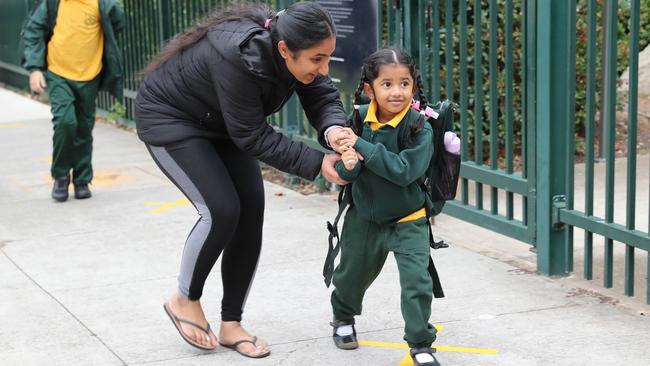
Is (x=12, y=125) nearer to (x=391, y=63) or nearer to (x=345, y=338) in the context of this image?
(x=345, y=338)

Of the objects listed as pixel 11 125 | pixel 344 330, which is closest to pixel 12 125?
pixel 11 125

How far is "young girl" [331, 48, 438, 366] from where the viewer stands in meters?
4.37

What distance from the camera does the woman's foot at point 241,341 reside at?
15.9ft

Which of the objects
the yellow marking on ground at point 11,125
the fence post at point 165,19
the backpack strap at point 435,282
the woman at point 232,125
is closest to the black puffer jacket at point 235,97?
the woman at point 232,125

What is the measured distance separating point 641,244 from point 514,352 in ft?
3.18

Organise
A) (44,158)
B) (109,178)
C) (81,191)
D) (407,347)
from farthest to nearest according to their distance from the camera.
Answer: (44,158)
(109,178)
(81,191)
(407,347)

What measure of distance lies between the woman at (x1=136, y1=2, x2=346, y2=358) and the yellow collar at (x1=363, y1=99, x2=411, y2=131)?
141 millimetres

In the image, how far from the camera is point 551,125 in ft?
19.1

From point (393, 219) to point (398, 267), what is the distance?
0.65 ft

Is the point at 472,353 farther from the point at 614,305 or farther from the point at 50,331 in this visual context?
the point at 50,331

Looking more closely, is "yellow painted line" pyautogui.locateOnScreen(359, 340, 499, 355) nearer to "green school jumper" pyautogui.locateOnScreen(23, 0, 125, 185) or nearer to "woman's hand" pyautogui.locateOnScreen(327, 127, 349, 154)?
"woman's hand" pyautogui.locateOnScreen(327, 127, 349, 154)

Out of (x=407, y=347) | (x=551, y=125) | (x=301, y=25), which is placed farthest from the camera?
(x=551, y=125)

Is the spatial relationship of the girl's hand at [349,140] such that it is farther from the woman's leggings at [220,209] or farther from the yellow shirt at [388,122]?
the woman's leggings at [220,209]

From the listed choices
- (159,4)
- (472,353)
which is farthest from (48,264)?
(159,4)
